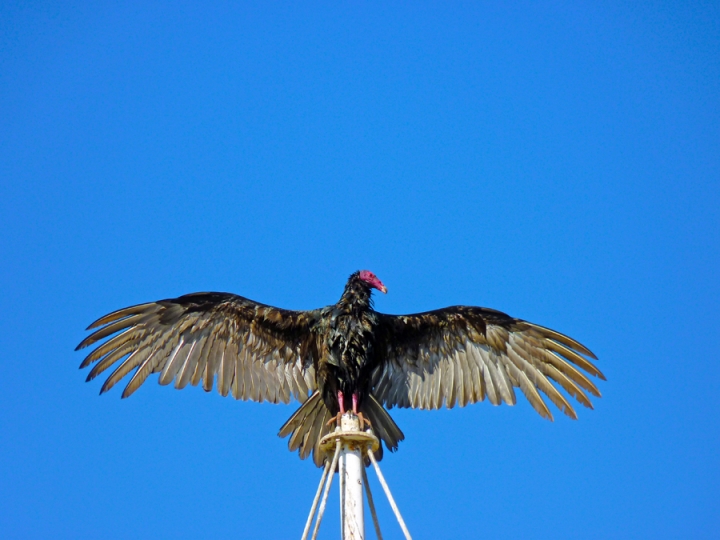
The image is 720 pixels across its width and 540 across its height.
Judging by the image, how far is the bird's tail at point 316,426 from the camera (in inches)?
357

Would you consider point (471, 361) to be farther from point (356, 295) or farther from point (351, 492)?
point (351, 492)

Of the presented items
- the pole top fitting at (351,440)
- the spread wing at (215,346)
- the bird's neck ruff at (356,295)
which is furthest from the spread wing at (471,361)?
the pole top fitting at (351,440)

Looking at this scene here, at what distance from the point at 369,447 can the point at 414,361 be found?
8.89 feet

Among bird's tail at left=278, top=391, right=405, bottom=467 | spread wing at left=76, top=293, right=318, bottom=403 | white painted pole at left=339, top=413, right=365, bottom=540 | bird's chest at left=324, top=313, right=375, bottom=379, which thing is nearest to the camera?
white painted pole at left=339, top=413, right=365, bottom=540

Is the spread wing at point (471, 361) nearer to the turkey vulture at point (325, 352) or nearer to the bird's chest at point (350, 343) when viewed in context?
the turkey vulture at point (325, 352)

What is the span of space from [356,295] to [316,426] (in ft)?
4.43

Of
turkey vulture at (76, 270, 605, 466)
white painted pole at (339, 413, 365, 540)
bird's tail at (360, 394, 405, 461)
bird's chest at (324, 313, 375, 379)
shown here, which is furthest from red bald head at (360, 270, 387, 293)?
white painted pole at (339, 413, 365, 540)

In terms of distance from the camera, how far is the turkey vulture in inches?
360

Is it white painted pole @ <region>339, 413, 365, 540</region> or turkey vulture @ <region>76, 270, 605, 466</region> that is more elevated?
turkey vulture @ <region>76, 270, 605, 466</region>

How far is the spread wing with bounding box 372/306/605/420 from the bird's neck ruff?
319 millimetres

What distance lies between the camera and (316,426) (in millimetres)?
9195

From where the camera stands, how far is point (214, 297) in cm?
941

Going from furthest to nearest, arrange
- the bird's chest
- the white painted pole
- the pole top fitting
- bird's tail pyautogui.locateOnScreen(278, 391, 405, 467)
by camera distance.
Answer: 1. bird's tail pyautogui.locateOnScreen(278, 391, 405, 467)
2. the bird's chest
3. the pole top fitting
4. the white painted pole

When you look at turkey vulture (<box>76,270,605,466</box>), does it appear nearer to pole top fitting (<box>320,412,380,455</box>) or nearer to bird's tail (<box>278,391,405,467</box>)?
bird's tail (<box>278,391,405,467</box>)
